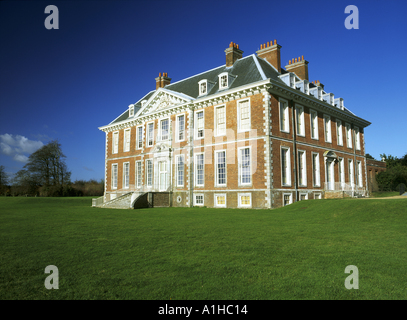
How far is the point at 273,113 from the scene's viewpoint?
2291 centimetres

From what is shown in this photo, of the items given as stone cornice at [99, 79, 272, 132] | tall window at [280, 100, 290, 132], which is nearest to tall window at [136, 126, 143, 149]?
stone cornice at [99, 79, 272, 132]

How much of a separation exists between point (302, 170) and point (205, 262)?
68.3ft

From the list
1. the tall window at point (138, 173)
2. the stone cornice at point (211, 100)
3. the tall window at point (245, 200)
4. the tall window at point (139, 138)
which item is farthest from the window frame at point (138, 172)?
the tall window at point (245, 200)

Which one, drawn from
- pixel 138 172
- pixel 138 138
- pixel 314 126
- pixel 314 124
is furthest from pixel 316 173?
pixel 138 138

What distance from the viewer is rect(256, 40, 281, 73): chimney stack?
27812 millimetres

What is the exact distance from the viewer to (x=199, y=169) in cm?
2655

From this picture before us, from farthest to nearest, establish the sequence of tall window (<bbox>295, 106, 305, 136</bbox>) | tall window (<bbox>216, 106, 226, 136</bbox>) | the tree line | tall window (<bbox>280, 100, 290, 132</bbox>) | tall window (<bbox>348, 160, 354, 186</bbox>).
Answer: the tree line, tall window (<bbox>348, 160, 354, 186</bbox>), tall window (<bbox>295, 106, 305, 136</bbox>), tall window (<bbox>216, 106, 226, 136</bbox>), tall window (<bbox>280, 100, 290, 132</bbox>)

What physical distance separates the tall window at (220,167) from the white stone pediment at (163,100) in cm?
602

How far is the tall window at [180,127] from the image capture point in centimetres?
2811

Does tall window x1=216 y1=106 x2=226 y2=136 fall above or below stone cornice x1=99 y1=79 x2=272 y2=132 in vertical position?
below

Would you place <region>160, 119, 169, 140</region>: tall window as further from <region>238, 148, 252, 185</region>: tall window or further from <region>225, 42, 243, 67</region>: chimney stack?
<region>238, 148, 252, 185</region>: tall window

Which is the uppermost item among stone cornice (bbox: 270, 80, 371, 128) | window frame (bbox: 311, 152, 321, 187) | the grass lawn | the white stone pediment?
the white stone pediment

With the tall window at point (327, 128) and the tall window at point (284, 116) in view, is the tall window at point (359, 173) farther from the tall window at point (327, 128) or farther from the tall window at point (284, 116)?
the tall window at point (284, 116)

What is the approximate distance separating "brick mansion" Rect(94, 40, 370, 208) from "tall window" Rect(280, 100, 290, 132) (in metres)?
0.08
